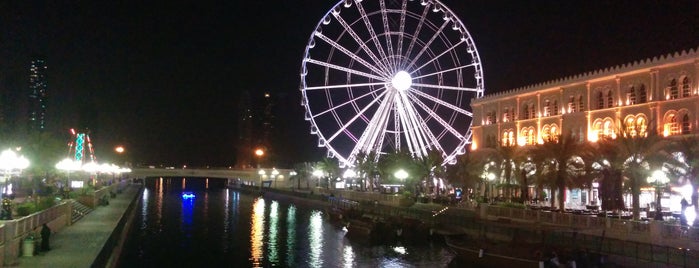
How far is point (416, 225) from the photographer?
50.1 metres

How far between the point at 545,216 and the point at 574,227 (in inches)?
162

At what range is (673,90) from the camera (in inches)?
2056

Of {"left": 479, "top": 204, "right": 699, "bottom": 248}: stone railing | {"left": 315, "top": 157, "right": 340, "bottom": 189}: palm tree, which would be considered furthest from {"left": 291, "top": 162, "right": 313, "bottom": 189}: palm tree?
{"left": 479, "top": 204, "right": 699, "bottom": 248}: stone railing

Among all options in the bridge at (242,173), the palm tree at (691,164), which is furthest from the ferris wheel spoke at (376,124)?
the bridge at (242,173)

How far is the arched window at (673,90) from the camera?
5200cm

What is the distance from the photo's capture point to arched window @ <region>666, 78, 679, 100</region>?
5200cm

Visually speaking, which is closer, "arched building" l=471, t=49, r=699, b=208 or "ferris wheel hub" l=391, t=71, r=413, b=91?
"arched building" l=471, t=49, r=699, b=208

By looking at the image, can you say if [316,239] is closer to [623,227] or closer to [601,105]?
[623,227]

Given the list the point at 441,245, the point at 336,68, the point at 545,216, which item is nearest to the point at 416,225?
the point at 441,245

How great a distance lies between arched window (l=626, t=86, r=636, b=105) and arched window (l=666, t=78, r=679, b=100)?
364 cm

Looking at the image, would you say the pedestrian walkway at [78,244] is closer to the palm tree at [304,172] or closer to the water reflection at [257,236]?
the water reflection at [257,236]

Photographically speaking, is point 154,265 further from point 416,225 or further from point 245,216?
point 245,216

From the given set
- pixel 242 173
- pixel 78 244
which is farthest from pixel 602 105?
pixel 242 173

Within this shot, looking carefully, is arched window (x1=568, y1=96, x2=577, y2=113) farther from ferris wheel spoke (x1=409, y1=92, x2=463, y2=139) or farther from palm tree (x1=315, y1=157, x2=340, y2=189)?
palm tree (x1=315, y1=157, x2=340, y2=189)
